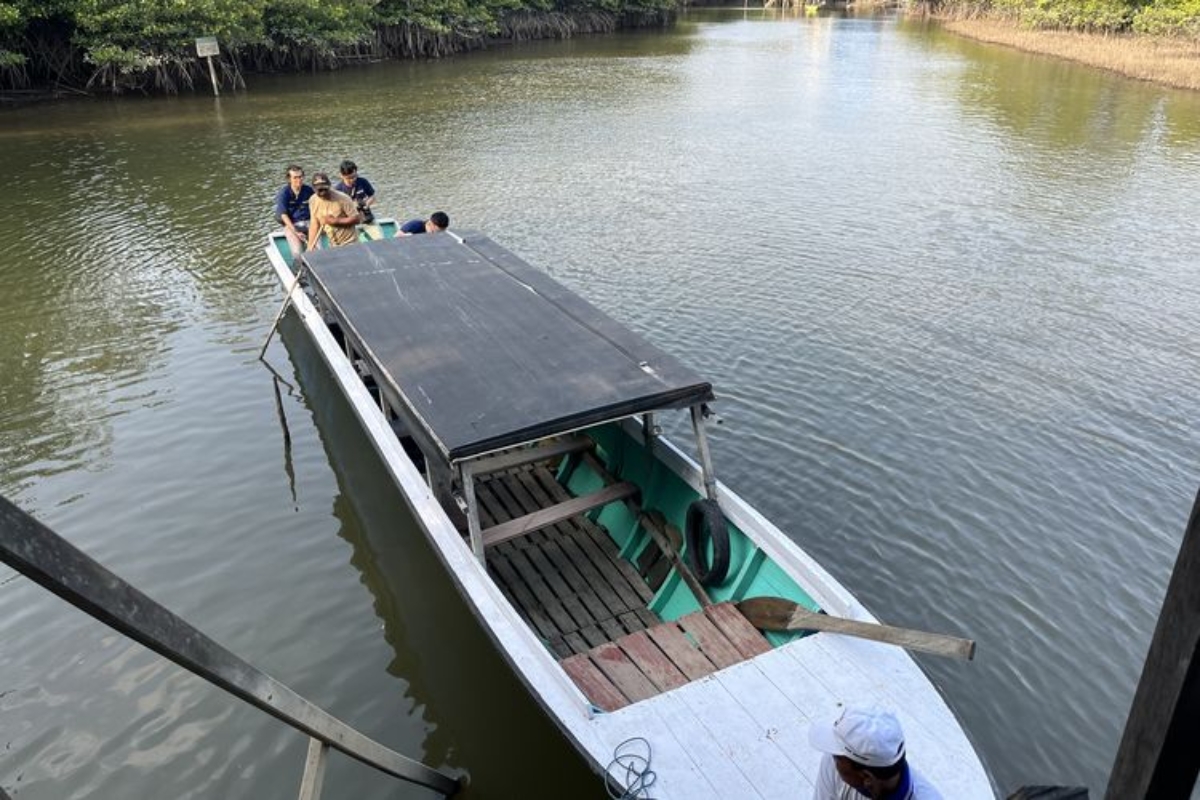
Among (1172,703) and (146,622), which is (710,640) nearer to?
(1172,703)

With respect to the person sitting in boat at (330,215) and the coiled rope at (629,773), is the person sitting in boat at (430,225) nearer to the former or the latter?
the person sitting in boat at (330,215)

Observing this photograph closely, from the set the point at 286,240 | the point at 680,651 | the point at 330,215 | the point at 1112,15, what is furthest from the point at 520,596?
the point at 1112,15

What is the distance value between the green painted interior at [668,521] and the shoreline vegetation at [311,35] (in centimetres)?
2917

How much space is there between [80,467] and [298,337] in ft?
13.4

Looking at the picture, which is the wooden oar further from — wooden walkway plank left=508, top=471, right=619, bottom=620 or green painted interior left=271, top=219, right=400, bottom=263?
green painted interior left=271, top=219, right=400, bottom=263

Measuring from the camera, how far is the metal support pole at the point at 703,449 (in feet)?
21.7

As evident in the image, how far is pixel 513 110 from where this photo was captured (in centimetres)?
2973

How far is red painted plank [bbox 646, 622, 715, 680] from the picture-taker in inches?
220

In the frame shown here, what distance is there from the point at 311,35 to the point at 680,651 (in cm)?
3740

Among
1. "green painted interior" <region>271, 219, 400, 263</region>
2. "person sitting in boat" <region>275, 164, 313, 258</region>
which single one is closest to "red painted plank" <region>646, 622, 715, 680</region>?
"person sitting in boat" <region>275, 164, 313, 258</region>

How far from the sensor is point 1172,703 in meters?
2.31

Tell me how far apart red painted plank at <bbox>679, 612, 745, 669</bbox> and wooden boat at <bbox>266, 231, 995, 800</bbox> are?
1cm

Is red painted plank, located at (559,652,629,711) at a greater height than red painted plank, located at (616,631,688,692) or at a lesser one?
greater

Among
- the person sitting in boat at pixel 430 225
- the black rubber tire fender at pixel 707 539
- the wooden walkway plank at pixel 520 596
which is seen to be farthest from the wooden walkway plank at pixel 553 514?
the person sitting in boat at pixel 430 225
